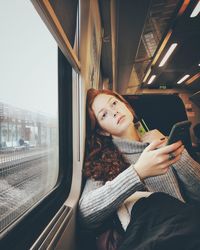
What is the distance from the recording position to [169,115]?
5.66 feet

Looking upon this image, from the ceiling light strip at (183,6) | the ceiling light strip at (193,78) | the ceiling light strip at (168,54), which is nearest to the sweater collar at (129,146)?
the ceiling light strip at (183,6)

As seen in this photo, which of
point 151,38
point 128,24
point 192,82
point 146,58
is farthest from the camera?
point 192,82

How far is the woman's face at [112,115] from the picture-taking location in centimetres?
128

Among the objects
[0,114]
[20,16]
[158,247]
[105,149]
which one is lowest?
[158,247]

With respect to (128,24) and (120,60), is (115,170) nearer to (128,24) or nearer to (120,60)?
(128,24)

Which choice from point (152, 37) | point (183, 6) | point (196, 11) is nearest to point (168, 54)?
point (152, 37)

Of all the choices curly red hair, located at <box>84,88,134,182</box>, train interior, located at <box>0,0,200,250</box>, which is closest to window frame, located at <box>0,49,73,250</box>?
train interior, located at <box>0,0,200,250</box>

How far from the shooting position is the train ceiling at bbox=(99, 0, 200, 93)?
2.79 meters

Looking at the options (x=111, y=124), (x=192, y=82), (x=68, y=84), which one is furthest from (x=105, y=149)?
(x=192, y=82)

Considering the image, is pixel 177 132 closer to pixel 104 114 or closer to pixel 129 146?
pixel 129 146

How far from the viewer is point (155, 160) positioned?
0.94 metres

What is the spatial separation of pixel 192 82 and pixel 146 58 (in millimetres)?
2904

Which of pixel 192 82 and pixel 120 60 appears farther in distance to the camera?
pixel 192 82

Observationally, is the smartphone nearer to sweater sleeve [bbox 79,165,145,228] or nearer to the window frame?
sweater sleeve [bbox 79,165,145,228]
